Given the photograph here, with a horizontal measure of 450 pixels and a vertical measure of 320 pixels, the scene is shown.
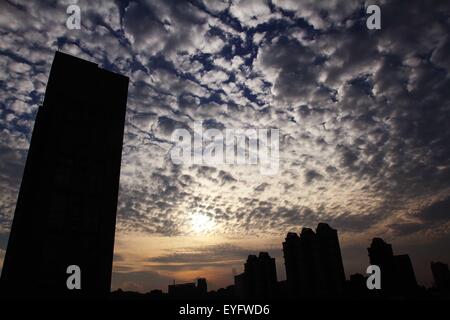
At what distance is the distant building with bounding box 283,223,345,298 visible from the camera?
4009cm

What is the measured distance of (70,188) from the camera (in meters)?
23.0

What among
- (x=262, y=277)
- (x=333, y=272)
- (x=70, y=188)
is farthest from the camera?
(x=262, y=277)

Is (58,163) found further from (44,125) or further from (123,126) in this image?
(123,126)

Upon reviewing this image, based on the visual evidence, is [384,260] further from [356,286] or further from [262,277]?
[262,277]

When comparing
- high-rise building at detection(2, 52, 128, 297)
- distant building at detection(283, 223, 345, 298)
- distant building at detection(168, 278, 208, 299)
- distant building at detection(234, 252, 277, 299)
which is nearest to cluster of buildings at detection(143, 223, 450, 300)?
distant building at detection(283, 223, 345, 298)

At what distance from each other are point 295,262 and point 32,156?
1589 inches

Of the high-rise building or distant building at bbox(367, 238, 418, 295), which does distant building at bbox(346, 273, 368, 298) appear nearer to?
distant building at bbox(367, 238, 418, 295)

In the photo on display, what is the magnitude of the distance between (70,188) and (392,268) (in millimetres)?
39610

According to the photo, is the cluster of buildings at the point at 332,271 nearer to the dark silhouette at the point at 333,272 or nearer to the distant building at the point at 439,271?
the dark silhouette at the point at 333,272

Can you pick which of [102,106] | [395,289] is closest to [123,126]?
[102,106]

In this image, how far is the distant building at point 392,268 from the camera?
36.4 meters

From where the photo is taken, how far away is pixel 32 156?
942 inches

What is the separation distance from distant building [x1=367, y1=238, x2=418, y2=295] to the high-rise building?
34.1 meters

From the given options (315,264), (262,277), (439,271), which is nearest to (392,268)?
(315,264)
